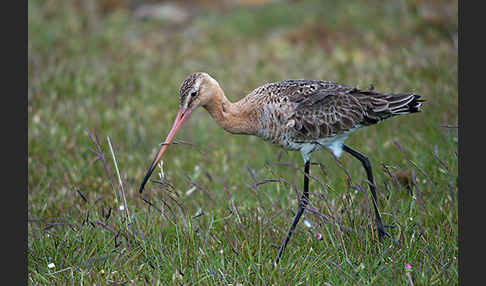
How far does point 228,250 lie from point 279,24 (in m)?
7.77

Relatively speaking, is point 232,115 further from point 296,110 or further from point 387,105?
point 387,105

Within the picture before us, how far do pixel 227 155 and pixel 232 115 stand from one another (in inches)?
79.5

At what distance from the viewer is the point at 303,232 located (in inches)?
189

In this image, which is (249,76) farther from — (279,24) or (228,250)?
(228,250)

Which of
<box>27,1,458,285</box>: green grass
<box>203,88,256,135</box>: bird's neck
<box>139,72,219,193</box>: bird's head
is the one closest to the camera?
<box>27,1,458,285</box>: green grass

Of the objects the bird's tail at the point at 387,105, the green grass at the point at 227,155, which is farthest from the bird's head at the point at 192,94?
the bird's tail at the point at 387,105

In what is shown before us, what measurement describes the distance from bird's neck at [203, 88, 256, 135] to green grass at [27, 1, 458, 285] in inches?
14.0

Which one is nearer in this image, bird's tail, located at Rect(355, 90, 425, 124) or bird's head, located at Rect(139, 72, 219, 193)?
bird's head, located at Rect(139, 72, 219, 193)

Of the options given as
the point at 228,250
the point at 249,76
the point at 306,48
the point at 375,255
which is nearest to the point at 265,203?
the point at 228,250

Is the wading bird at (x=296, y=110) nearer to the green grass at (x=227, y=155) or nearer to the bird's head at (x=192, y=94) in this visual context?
the bird's head at (x=192, y=94)

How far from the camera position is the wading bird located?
15.6 feet

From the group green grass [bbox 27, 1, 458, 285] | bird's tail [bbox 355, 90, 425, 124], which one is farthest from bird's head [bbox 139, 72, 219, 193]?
bird's tail [bbox 355, 90, 425, 124]

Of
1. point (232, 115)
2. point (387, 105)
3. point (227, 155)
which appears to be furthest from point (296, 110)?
point (227, 155)

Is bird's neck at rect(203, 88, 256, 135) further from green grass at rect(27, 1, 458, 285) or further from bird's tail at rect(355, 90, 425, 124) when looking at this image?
bird's tail at rect(355, 90, 425, 124)
